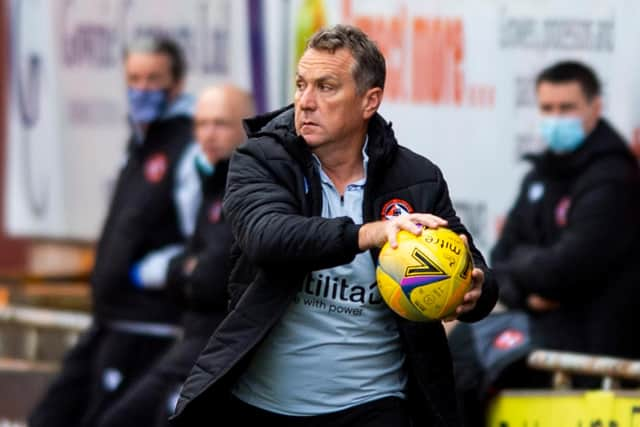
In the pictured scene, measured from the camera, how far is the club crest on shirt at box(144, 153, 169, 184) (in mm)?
8500

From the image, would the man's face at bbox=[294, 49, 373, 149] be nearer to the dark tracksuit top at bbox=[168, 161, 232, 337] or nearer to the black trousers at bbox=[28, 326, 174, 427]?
the dark tracksuit top at bbox=[168, 161, 232, 337]

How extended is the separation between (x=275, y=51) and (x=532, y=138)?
1.91 metres

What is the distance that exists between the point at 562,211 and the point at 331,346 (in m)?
2.59

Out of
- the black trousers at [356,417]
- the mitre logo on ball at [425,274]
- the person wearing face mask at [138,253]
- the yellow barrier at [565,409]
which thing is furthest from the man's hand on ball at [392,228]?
the person wearing face mask at [138,253]

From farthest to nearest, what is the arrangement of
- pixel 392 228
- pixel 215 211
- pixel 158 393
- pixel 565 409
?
pixel 158 393 → pixel 215 211 → pixel 565 409 → pixel 392 228

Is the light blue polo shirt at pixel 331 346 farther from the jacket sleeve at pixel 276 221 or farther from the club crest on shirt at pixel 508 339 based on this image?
the club crest on shirt at pixel 508 339

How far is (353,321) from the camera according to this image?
5184 mm

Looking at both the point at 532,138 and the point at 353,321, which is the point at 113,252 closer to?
the point at 532,138

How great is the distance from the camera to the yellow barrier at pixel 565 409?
267 inches

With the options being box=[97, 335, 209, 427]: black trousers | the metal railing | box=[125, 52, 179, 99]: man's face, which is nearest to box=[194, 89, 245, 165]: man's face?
box=[97, 335, 209, 427]: black trousers

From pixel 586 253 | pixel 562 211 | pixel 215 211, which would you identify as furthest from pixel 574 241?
pixel 215 211

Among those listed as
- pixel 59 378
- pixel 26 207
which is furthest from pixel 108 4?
pixel 59 378

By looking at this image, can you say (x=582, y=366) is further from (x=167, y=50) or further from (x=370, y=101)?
(x=167, y=50)

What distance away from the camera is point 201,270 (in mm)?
7523
